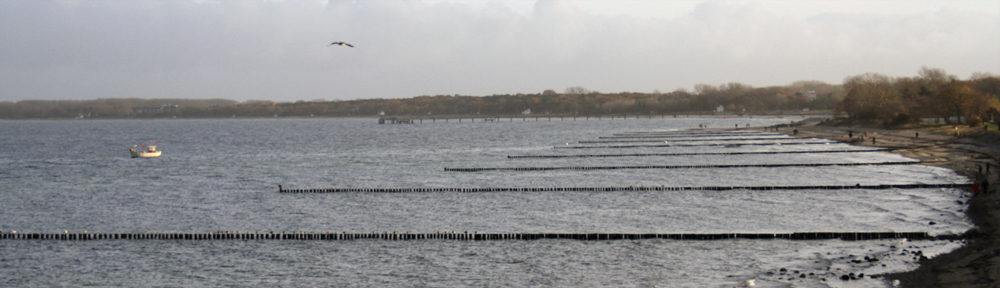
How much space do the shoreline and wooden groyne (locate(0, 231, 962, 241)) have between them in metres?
3.33

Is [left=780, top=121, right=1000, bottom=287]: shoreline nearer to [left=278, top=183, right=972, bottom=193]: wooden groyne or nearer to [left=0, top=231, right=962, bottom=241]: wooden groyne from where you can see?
[left=0, top=231, right=962, bottom=241]: wooden groyne

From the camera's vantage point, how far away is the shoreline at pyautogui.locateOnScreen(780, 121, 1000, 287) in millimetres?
21859

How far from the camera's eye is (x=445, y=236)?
3212 centimetres

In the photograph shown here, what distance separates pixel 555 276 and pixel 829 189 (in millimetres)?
28661

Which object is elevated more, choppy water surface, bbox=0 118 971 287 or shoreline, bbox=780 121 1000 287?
shoreline, bbox=780 121 1000 287

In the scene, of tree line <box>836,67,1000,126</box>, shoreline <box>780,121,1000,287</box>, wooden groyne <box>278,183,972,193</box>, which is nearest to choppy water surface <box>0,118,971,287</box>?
shoreline <box>780,121,1000,287</box>

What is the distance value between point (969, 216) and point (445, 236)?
23.2m

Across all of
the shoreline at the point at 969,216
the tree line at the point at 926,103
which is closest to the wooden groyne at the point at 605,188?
the shoreline at the point at 969,216

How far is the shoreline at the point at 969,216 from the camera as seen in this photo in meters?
21.9

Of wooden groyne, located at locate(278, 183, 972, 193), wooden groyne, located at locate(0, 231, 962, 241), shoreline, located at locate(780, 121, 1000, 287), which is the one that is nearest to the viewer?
shoreline, located at locate(780, 121, 1000, 287)

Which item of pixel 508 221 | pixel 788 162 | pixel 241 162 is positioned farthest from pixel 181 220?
pixel 788 162

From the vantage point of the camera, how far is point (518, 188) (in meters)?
49.9

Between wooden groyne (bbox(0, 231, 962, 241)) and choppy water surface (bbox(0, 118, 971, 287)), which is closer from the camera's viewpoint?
choppy water surface (bbox(0, 118, 971, 287))

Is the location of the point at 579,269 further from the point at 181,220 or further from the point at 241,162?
the point at 241,162
